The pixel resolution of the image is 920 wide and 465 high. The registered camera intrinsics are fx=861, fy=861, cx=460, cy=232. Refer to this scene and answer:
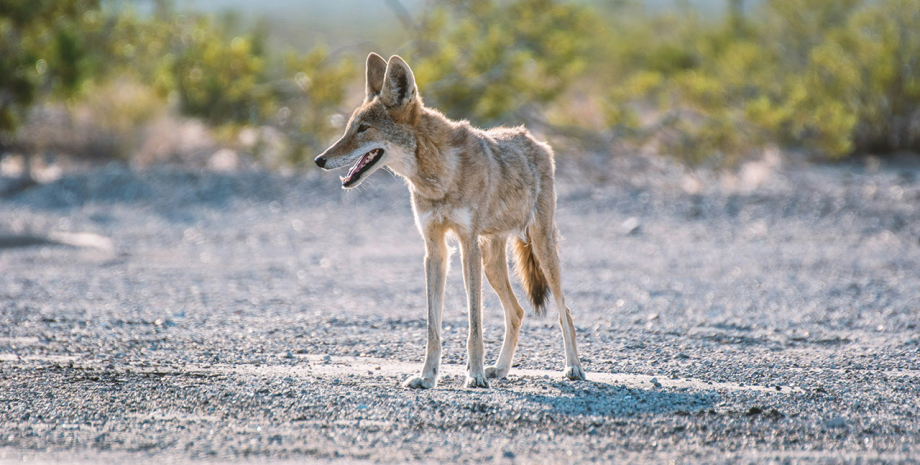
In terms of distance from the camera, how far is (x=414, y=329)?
6789mm

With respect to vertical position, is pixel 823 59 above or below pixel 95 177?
above

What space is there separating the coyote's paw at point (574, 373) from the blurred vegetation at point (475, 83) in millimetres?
10307

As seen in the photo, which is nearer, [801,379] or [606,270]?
[801,379]

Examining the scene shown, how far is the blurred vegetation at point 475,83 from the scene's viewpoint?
1543 cm

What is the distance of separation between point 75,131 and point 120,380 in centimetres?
1360

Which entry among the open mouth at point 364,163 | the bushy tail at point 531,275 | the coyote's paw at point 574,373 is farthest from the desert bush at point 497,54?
the coyote's paw at point 574,373

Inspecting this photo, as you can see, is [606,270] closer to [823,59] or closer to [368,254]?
[368,254]

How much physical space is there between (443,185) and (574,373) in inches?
54.6

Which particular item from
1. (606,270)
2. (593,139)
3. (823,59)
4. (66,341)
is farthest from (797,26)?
(66,341)

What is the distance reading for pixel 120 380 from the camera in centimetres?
504

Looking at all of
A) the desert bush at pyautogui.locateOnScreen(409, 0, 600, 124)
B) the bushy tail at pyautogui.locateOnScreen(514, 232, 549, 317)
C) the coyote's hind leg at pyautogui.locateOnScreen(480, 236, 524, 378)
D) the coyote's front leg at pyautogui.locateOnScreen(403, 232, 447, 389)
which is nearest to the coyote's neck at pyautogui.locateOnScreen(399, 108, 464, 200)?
the coyote's front leg at pyautogui.locateOnScreen(403, 232, 447, 389)

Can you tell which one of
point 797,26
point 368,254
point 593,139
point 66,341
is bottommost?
point 66,341

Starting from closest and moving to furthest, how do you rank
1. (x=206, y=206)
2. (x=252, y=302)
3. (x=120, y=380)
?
(x=120, y=380) → (x=252, y=302) → (x=206, y=206)

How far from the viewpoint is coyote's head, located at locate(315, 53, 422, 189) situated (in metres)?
5.05
